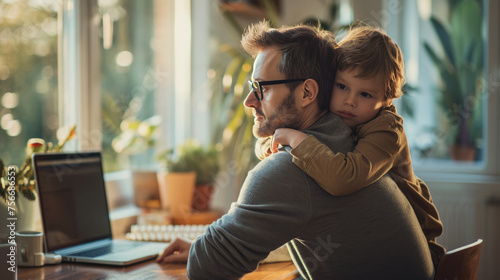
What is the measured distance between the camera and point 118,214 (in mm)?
2422

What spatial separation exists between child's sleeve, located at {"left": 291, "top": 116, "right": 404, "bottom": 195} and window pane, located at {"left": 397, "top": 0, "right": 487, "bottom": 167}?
2.13m

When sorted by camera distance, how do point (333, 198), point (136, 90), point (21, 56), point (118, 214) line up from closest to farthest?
point (333, 198) < point (21, 56) < point (118, 214) < point (136, 90)

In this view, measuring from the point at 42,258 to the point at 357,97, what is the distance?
3.21 feet

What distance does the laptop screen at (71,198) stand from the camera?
1681mm

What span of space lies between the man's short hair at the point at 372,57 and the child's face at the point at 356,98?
0.6 inches

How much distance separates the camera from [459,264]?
1.35m

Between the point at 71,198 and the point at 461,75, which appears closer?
the point at 71,198

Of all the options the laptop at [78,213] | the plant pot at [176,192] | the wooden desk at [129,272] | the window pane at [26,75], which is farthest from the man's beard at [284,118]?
the plant pot at [176,192]

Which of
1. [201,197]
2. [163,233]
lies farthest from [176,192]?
[163,233]

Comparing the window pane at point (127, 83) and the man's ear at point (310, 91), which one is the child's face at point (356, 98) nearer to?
the man's ear at point (310, 91)

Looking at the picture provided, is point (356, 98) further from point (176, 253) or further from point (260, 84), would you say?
point (176, 253)

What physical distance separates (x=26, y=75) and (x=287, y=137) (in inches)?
49.0

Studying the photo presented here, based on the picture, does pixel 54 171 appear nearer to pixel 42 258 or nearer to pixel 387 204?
pixel 42 258

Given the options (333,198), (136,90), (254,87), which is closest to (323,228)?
(333,198)
